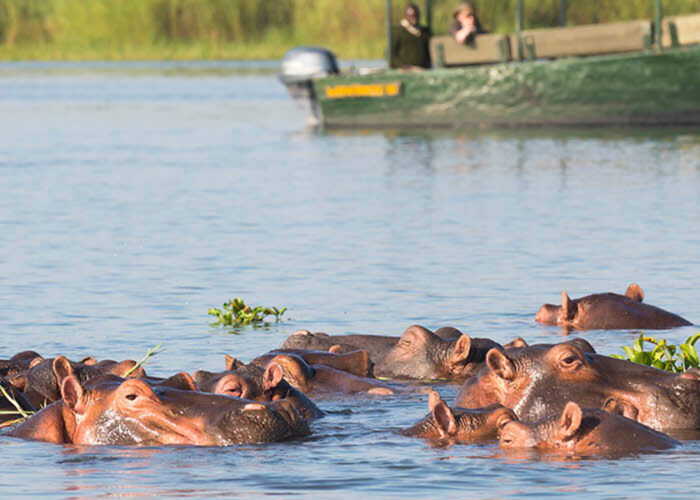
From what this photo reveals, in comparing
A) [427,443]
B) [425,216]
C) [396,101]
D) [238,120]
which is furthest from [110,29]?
[427,443]

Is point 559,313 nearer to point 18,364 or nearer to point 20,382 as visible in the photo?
point 18,364

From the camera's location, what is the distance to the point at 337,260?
635 inches

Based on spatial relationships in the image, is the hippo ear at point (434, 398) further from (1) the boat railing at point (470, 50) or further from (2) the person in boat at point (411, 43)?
(1) the boat railing at point (470, 50)

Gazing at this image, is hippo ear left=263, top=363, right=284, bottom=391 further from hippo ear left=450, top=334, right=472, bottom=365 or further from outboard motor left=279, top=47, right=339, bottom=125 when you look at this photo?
outboard motor left=279, top=47, right=339, bottom=125

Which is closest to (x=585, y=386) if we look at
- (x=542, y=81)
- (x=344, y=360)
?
(x=344, y=360)

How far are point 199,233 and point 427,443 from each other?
11.1 meters

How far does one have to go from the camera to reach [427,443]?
780 centimetres

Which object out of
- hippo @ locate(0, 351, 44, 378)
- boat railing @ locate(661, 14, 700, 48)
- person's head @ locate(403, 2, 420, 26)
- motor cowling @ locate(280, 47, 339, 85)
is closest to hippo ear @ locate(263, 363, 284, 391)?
hippo @ locate(0, 351, 44, 378)

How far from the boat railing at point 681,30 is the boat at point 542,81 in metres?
0.02

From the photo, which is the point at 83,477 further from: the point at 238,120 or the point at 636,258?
the point at 238,120

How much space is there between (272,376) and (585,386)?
4.94 ft

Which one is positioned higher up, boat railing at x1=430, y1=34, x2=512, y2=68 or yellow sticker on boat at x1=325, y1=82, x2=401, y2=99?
boat railing at x1=430, y1=34, x2=512, y2=68

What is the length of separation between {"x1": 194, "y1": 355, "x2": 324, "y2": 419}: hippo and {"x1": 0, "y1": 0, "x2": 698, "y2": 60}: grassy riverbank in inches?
2233

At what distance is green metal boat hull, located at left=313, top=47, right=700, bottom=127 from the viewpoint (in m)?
31.5
